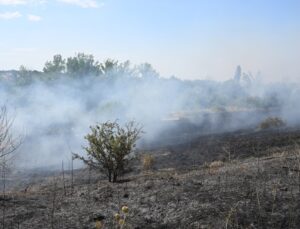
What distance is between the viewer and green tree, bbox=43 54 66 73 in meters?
39.8

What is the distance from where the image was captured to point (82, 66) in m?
40.5

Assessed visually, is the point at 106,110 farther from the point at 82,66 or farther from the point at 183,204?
the point at 183,204

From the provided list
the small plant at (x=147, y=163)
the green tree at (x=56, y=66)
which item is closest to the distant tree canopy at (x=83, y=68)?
the green tree at (x=56, y=66)

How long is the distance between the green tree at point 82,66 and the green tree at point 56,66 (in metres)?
0.75

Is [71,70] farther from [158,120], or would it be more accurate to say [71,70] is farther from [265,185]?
[265,185]

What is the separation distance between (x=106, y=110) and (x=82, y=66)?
10.8 meters

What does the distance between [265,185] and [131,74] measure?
39590 millimetres

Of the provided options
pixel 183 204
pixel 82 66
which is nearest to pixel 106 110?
pixel 82 66

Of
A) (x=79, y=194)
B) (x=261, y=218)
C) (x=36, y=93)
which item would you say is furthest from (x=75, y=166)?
(x=36, y=93)

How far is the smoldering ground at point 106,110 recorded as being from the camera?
2408 centimetres

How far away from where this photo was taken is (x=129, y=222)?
211 inches

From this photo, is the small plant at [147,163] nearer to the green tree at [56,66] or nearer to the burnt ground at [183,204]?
the burnt ground at [183,204]

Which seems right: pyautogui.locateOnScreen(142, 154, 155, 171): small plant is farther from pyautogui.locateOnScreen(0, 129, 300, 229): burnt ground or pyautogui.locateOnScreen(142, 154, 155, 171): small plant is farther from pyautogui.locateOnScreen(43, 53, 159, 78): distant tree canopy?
pyautogui.locateOnScreen(43, 53, 159, 78): distant tree canopy

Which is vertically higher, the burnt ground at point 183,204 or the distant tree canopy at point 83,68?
the distant tree canopy at point 83,68
